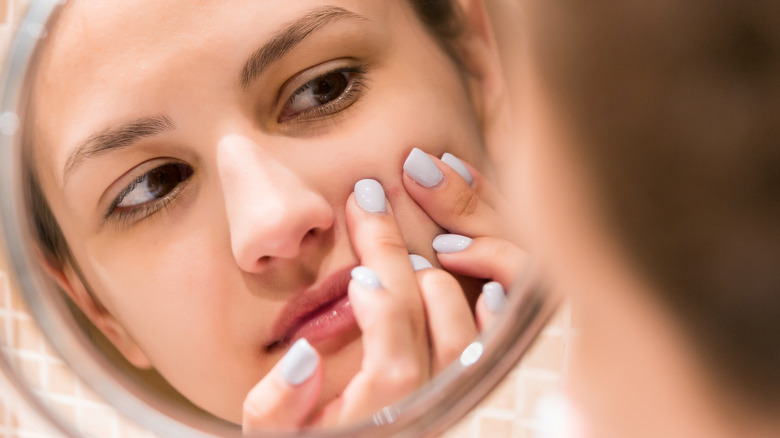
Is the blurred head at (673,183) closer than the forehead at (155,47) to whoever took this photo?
Yes

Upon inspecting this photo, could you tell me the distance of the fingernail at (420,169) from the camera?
→ 40 centimetres

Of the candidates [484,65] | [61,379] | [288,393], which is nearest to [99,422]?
[61,379]

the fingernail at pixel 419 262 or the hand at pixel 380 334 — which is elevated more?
the fingernail at pixel 419 262

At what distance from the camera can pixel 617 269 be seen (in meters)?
0.22

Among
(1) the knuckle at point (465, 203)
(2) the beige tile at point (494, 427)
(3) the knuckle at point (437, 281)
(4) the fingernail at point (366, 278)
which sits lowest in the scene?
(2) the beige tile at point (494, 427)

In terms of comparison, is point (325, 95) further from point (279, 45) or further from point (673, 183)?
point (673, 183)

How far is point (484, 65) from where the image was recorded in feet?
1.48

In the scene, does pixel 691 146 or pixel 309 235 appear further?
pixel 309 235

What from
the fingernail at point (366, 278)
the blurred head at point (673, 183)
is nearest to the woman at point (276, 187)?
the fingernail at point (366, 278)

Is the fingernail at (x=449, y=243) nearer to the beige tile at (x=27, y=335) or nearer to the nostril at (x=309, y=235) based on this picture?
the nostril at (x=309, y=235)

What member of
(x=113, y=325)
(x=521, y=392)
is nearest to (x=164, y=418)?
(x=113, y=325)

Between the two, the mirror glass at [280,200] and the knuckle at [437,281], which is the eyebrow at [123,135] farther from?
the knuckle at [437,281]

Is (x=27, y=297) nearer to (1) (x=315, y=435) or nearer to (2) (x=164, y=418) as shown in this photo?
(2) (x=164, y=418)

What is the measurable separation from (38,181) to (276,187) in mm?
176
